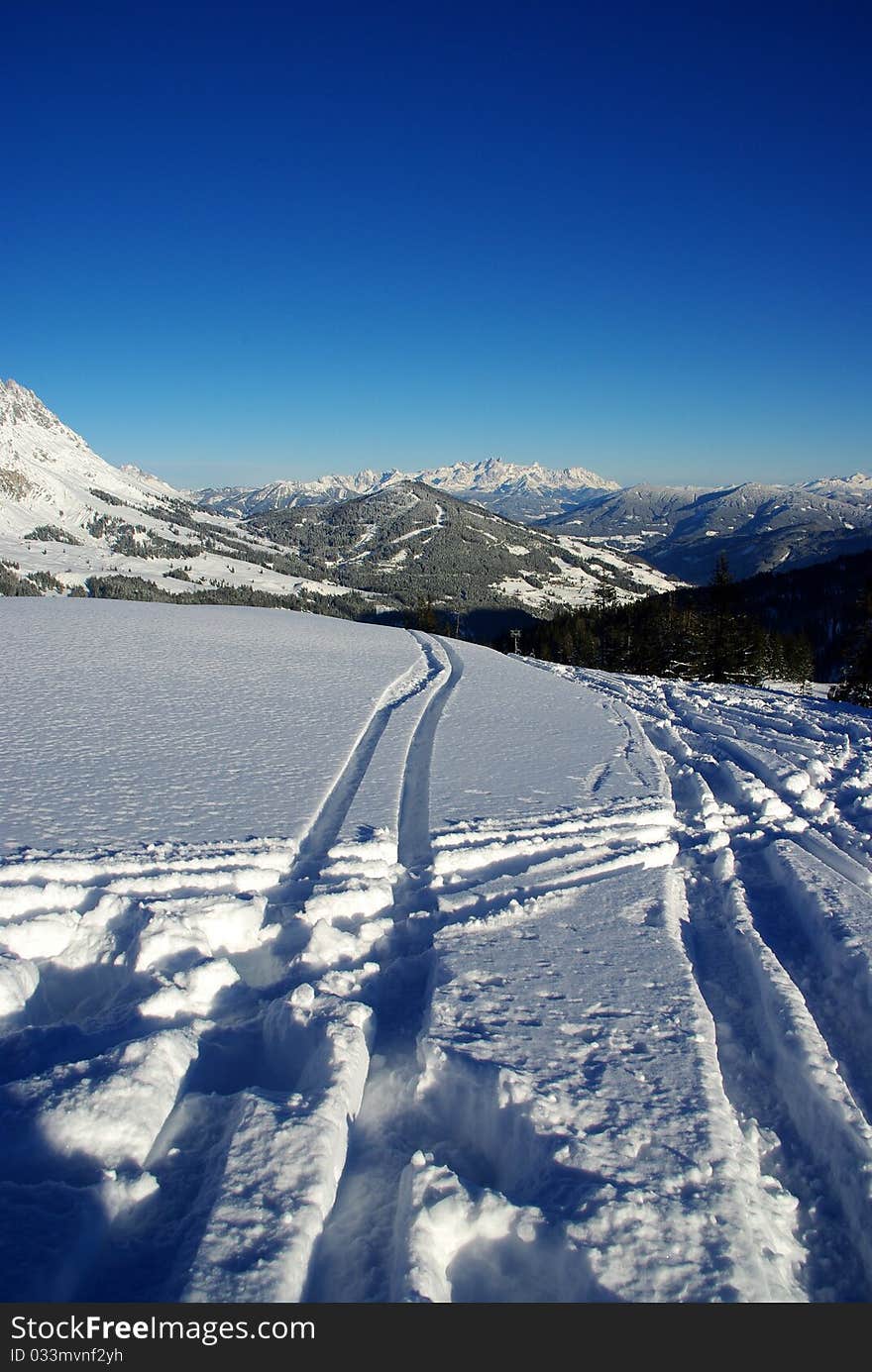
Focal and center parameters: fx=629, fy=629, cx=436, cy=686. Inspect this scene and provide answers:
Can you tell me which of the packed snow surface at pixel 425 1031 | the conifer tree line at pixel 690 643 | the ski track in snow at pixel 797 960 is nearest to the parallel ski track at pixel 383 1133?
the packed snow surface at pixel 425 1031

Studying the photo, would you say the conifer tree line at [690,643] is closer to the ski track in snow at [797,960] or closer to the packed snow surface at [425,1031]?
the ski track in snow at [797,960]

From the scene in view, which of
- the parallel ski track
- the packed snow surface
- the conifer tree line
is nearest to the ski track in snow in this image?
the packed snow surface

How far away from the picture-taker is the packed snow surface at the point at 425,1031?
3.29 metres

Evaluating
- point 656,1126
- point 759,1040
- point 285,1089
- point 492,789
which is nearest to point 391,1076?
point 285,1089

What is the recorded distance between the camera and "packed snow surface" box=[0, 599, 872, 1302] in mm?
3285

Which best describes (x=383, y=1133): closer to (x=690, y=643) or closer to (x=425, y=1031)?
(x=425, y=1031)

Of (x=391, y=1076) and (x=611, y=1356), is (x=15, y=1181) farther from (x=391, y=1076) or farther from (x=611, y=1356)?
(x=611, y=1356)

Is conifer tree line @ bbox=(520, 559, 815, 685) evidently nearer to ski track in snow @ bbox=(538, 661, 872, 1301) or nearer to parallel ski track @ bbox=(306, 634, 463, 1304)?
ski track in snow @ bbox=(538, 661, 872, 1301)

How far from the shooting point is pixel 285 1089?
175 inches

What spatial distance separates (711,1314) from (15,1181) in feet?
12.0

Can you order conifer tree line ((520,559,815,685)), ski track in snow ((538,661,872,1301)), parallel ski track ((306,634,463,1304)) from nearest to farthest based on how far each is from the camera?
parallel ski track ((306,634,463,1304)), ski track in snow ((538,661,872,1301)), conifer tree line ((520,559,815,685))

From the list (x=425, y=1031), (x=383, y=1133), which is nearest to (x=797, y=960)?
(x=425, y=1031)

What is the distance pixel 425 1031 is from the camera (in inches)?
187

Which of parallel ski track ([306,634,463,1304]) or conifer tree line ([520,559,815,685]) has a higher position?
conifer tree line ([520,559,815,685])
